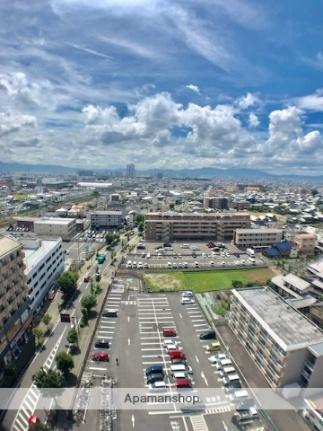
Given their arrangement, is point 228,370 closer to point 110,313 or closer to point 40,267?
point 110,313

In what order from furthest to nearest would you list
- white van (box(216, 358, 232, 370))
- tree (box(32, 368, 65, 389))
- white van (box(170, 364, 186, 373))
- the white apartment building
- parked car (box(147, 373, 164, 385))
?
the white apartment building → white van (box(216, 358, 232, 370)) → white van (box(170, 364, 186, 373)) → parked car (box(147, 373, 164, 385)) → tree (box(32, 368, 65, 389))

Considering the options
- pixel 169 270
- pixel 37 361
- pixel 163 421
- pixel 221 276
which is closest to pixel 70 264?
pixel 169 270

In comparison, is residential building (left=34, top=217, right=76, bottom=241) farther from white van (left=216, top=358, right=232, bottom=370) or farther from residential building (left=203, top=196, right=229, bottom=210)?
residential building (left=203, top=196, right=229, bottom=210)

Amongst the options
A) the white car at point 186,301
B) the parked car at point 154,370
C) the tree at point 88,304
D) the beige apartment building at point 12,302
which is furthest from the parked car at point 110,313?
the parked car at point 154,370

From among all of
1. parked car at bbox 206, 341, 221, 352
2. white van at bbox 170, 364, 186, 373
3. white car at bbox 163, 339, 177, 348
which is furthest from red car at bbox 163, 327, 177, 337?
white van at bbox 170, 364, 186, 373

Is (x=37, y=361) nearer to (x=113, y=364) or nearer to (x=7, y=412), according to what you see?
(x=7, y=412)

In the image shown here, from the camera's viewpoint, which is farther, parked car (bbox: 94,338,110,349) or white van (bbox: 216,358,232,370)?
parked car (bbox: 94,338,110,349)
